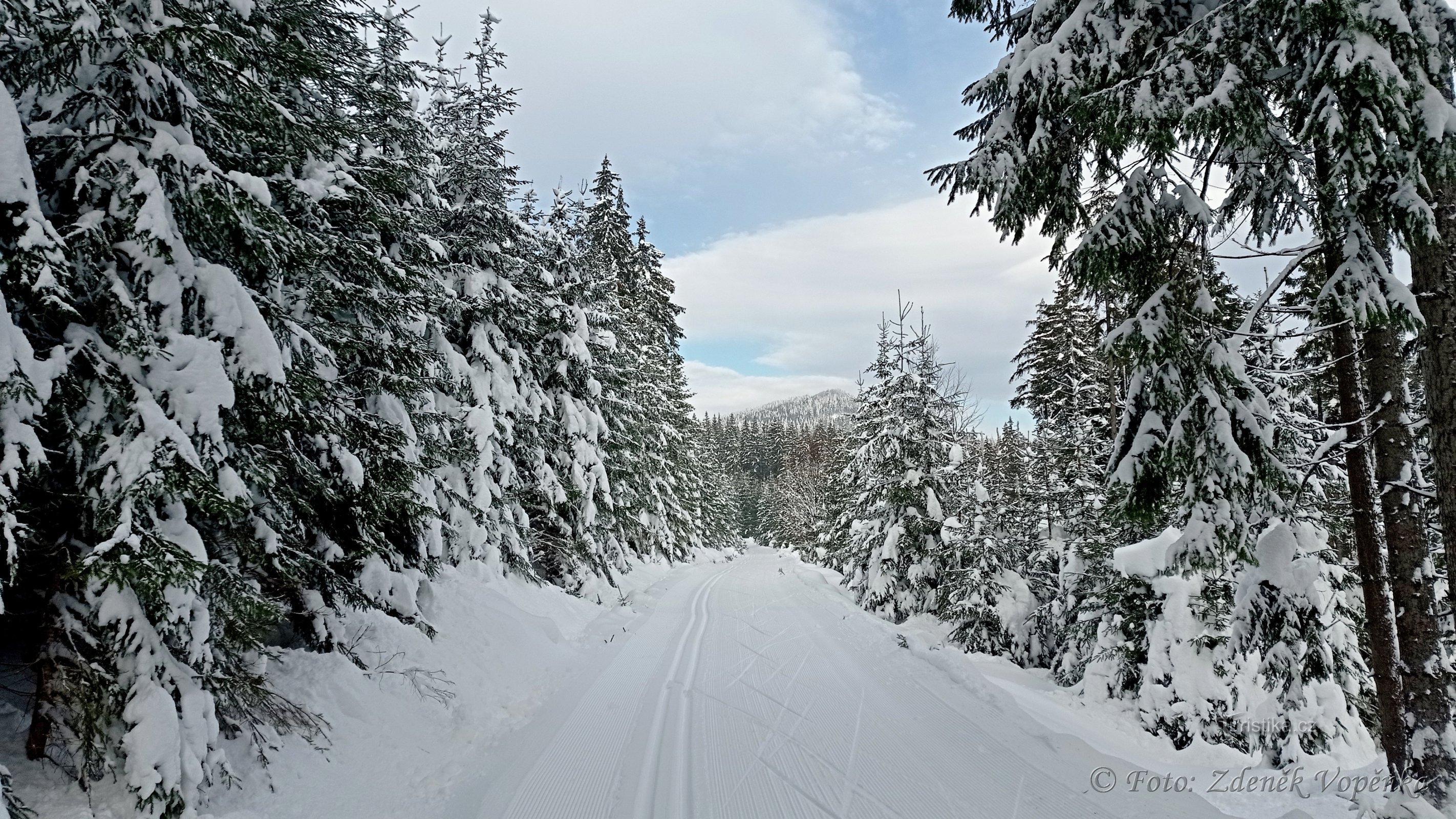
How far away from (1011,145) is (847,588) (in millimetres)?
20456

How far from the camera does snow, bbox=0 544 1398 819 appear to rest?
15.9 feet

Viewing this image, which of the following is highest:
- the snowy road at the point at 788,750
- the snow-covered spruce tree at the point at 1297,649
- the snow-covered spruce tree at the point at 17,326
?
the snow-covered spruce tree at the point at 17,326

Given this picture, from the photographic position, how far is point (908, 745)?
6.59 meters

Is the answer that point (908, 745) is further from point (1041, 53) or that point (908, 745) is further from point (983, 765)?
point (1041, 53)

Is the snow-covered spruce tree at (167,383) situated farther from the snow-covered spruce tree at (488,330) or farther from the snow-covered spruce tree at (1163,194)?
the snow-covered spruce tree at (1163,194)

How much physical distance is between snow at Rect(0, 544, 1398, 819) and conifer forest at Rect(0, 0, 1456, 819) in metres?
0.05

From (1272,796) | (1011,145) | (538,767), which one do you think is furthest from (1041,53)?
(538,767)

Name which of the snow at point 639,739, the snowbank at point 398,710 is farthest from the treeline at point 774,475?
the snowbank at point 398,710

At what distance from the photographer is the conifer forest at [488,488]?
3793 mm

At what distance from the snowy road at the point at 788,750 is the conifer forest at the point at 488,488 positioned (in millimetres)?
57

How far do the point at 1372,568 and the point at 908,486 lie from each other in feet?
41.3

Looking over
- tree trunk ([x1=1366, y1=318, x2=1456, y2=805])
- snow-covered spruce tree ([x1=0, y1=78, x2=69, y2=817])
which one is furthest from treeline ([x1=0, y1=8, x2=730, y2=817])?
tree trunk ([x1=1366, y1=318, x2=1456, y2=805])

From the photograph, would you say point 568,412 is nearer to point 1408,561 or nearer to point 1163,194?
point 1163,194

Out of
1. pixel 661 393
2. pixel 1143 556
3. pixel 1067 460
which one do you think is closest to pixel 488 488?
pixel 1143 556
